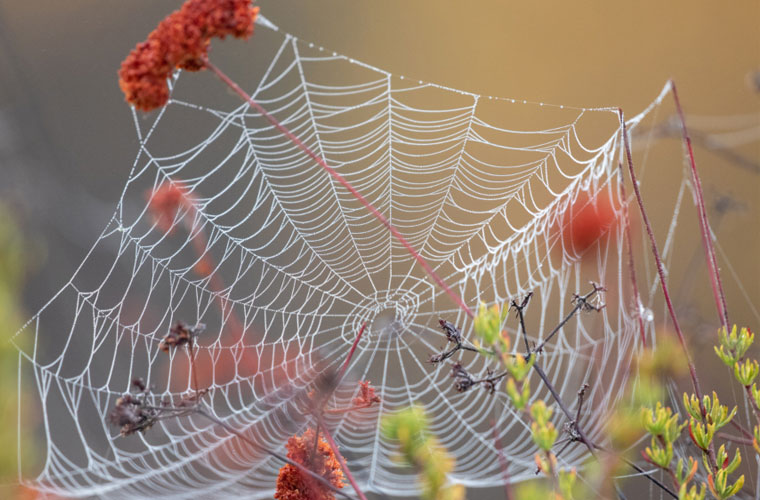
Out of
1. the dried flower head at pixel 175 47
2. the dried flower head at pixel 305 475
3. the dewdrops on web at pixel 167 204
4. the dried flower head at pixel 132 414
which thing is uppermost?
the dewdrops on web at pixel 167 204

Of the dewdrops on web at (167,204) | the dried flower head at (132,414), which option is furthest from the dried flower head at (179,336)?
the dewdrops on web at (167,204)

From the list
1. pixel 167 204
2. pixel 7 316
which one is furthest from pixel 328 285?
pixel 7 316

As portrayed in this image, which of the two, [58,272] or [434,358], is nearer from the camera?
[434,358]

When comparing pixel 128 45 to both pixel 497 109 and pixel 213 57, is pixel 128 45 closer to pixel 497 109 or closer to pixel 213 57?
pixel 213 57

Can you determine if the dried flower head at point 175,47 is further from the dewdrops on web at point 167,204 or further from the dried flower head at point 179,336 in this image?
the dewdrops on web at point 167,204

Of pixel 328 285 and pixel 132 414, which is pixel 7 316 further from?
pixel 328 285

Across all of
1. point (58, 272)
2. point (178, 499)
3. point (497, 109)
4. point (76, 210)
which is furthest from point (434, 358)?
point (497, 109)
